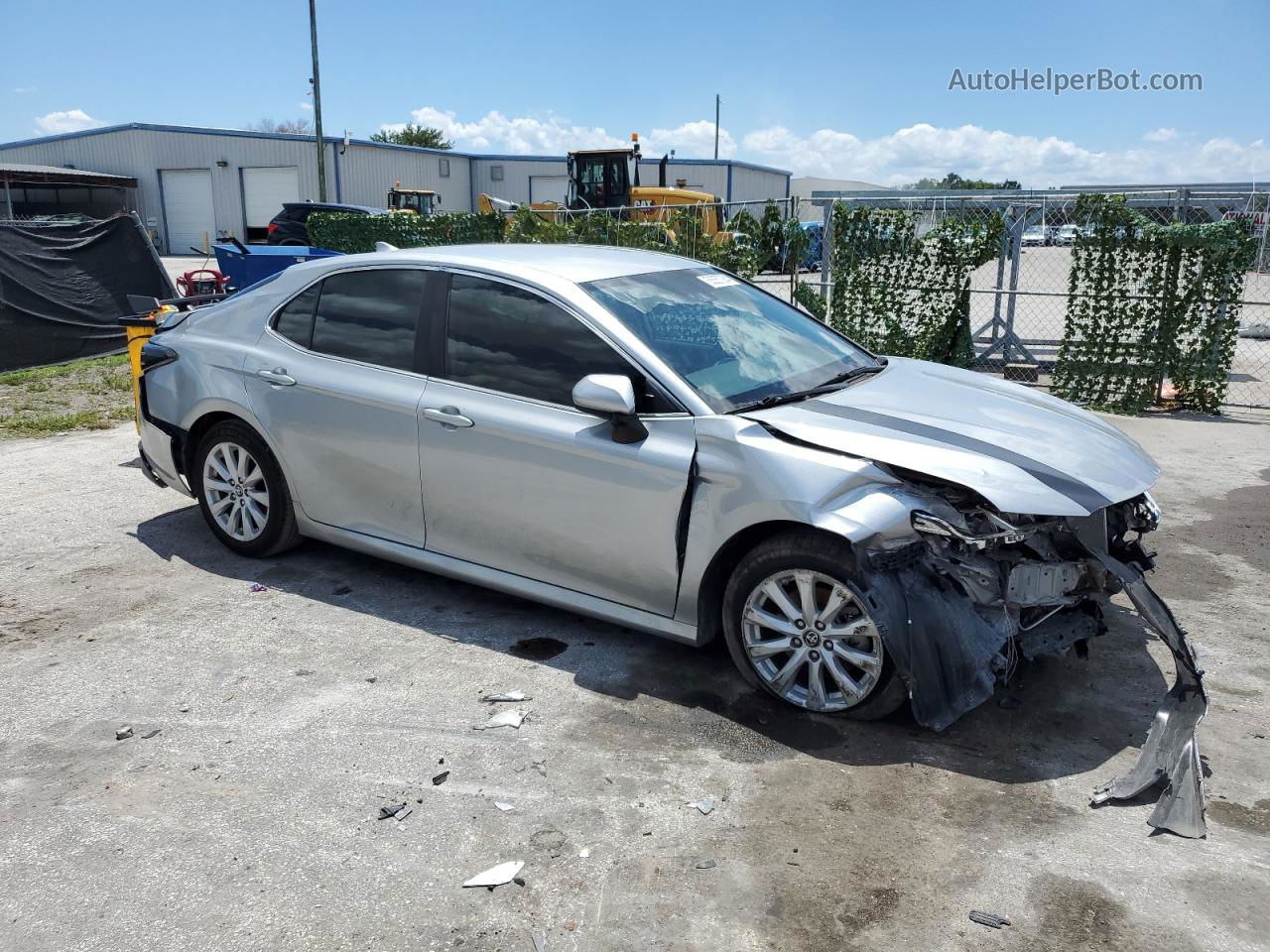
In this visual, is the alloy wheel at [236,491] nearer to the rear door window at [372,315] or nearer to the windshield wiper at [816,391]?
the rear door window at [372,315]

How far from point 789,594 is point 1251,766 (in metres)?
1.70

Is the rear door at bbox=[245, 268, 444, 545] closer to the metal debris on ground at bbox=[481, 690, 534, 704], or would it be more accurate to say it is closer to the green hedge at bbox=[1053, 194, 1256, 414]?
the metal debris on ground at bbox=[481, 690, 534, 704]

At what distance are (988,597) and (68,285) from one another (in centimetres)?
1253

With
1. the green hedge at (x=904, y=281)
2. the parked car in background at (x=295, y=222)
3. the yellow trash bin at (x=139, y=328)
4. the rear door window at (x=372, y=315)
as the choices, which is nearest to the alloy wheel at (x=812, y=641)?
the rear door window at (x=372, y=315)

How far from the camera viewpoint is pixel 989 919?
110 inches

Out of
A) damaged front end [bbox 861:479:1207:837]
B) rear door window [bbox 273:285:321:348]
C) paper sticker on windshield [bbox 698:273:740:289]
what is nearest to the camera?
damaged front end [bbox 861:479:1207:837]

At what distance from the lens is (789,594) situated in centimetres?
379

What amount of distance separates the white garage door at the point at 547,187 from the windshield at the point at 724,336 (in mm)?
44464

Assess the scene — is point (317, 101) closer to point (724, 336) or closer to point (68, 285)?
point (68, 285)

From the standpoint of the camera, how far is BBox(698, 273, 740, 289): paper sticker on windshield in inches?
197

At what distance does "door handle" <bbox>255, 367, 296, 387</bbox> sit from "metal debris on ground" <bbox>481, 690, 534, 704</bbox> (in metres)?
1.99

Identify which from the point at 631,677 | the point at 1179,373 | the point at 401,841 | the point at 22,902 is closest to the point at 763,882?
the point at 401,841

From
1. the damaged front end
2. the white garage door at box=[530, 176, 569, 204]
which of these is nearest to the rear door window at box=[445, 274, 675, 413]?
the damaged front end

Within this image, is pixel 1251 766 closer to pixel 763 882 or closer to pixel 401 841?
pixel 763 882
